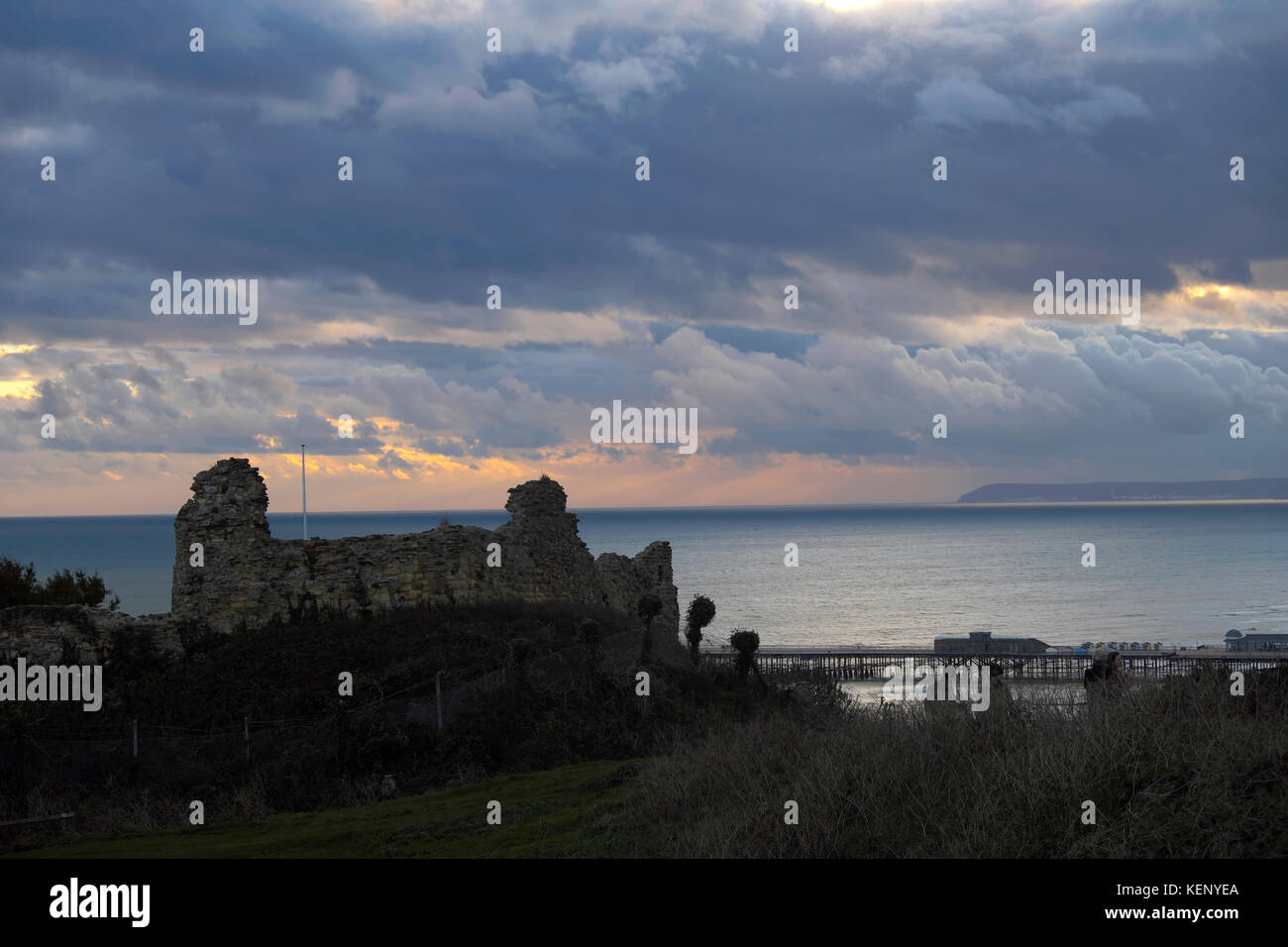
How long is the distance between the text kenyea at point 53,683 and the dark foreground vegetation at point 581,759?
574 mm

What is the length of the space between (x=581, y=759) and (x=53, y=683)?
11.2m

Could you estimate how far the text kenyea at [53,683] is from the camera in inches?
801

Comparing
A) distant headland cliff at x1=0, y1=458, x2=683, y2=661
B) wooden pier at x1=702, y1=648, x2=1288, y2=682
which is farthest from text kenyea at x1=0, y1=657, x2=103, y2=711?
wooden pier at x1=702, y1=648, x2=1288, y2=682

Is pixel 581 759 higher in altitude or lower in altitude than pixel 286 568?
lower

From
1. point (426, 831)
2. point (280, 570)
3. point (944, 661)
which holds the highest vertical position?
point (280, 570)

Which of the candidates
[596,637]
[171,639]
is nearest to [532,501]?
[596,637]

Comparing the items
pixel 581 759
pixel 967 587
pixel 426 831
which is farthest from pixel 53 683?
pixel 967 587
